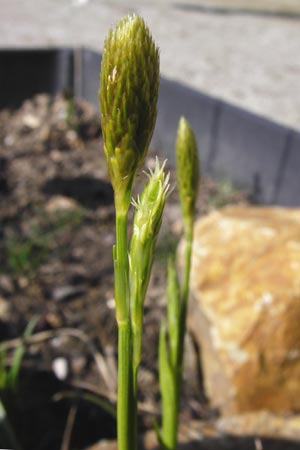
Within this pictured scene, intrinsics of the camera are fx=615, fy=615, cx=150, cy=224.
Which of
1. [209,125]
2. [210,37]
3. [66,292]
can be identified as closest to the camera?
[66,292]

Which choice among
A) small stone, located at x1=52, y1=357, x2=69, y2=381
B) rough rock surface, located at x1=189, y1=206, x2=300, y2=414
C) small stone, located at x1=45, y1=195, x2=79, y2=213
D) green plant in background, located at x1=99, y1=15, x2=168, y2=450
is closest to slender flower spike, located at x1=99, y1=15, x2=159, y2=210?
green plant in background, located at x1=99, y1=15, x2=168, y2=450

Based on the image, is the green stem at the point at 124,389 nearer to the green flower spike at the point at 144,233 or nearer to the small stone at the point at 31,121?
the green flower spike at the point at 144,233

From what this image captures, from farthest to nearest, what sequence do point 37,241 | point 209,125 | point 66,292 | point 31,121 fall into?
point 31,121 → point 209,125 → point 37,241 → point 66,292

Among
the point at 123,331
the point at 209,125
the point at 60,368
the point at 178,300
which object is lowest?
the point at 60,368

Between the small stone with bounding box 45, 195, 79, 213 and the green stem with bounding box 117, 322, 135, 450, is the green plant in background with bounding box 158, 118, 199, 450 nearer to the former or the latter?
the green stem with bounding box 117, 322, 135, 450

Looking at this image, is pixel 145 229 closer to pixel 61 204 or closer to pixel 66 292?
pixel 66 292

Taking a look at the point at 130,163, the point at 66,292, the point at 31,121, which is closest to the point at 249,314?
the point at 66,292

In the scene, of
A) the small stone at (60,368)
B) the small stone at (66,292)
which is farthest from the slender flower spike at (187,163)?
the small stone at (66,292)

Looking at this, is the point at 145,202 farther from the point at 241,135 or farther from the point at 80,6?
the point at 80,6
